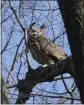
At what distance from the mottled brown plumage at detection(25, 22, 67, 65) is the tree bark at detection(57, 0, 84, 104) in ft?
9.69

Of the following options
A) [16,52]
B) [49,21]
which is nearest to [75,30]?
[16,52]

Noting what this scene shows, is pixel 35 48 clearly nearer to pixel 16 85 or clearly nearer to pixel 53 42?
pixel 53 42

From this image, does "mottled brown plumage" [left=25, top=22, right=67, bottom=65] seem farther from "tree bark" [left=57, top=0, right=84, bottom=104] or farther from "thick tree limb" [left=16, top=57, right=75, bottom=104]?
"tree bark" [left=57, top=0, right=84, bottom=104]

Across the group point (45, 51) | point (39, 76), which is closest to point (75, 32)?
point (39, 76)

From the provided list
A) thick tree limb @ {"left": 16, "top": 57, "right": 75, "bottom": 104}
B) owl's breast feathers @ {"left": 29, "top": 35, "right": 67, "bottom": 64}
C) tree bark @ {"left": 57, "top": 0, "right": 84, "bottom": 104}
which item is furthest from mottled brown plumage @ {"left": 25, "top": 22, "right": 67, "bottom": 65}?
tree bark @ {"left": 57, "top": 0, "right": 84, "bottom": 104}

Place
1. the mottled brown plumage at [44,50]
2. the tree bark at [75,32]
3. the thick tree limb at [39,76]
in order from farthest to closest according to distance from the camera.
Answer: the mottled brown plumage at [44,50] → the thick tree limb at [39,76] → the tree bark at [75,32]

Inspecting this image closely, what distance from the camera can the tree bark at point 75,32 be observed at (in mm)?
2461

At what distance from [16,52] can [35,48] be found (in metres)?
0.38

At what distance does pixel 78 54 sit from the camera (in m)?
2.46

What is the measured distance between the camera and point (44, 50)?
221 inches

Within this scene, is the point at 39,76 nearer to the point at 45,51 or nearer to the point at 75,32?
the point at 45,51

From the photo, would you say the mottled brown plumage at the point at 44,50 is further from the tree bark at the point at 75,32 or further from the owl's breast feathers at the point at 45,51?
the tree bark at the point at 75,32

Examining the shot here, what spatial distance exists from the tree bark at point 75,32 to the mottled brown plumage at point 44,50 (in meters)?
2.95

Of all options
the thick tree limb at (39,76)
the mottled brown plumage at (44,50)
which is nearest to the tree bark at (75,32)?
the thick tree limb at (39,76)
